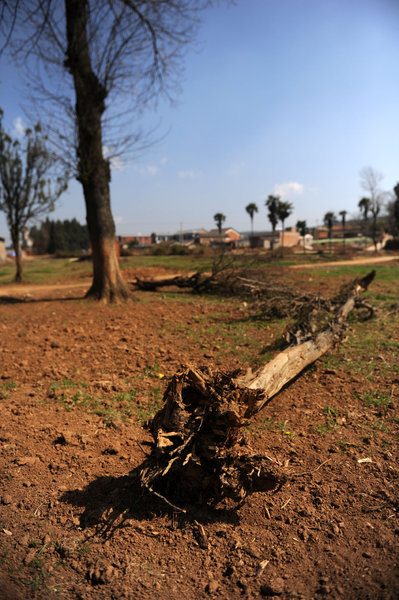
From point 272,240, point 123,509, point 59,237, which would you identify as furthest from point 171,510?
point 59,237

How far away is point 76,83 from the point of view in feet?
25.6

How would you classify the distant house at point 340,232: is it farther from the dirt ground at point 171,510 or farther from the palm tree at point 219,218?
the dirt ground at point 171,510

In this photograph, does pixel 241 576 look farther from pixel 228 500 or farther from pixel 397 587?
pixel 397 587

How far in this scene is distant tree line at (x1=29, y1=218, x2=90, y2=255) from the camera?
65188mm

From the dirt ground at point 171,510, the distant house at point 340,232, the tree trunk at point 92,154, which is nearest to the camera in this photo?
the dirt ground at point 171,510

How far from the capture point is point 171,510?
7.48 ft

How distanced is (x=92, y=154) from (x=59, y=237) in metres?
61.9

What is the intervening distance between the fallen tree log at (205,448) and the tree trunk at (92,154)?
614cm

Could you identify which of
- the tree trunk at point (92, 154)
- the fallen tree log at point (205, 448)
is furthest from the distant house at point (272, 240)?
the fallen tree log at point (205, 448)

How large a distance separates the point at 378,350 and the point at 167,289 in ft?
22.1

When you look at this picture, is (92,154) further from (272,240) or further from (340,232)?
(340,232)

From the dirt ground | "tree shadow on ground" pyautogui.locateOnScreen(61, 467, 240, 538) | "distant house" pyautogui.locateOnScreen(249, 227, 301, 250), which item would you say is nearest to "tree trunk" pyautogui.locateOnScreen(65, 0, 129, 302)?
the dirt ground

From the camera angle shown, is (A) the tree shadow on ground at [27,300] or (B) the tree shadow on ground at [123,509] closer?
(B) the tree shadow on ground at [123,509]

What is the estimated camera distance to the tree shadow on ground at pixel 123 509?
218 centimetres
